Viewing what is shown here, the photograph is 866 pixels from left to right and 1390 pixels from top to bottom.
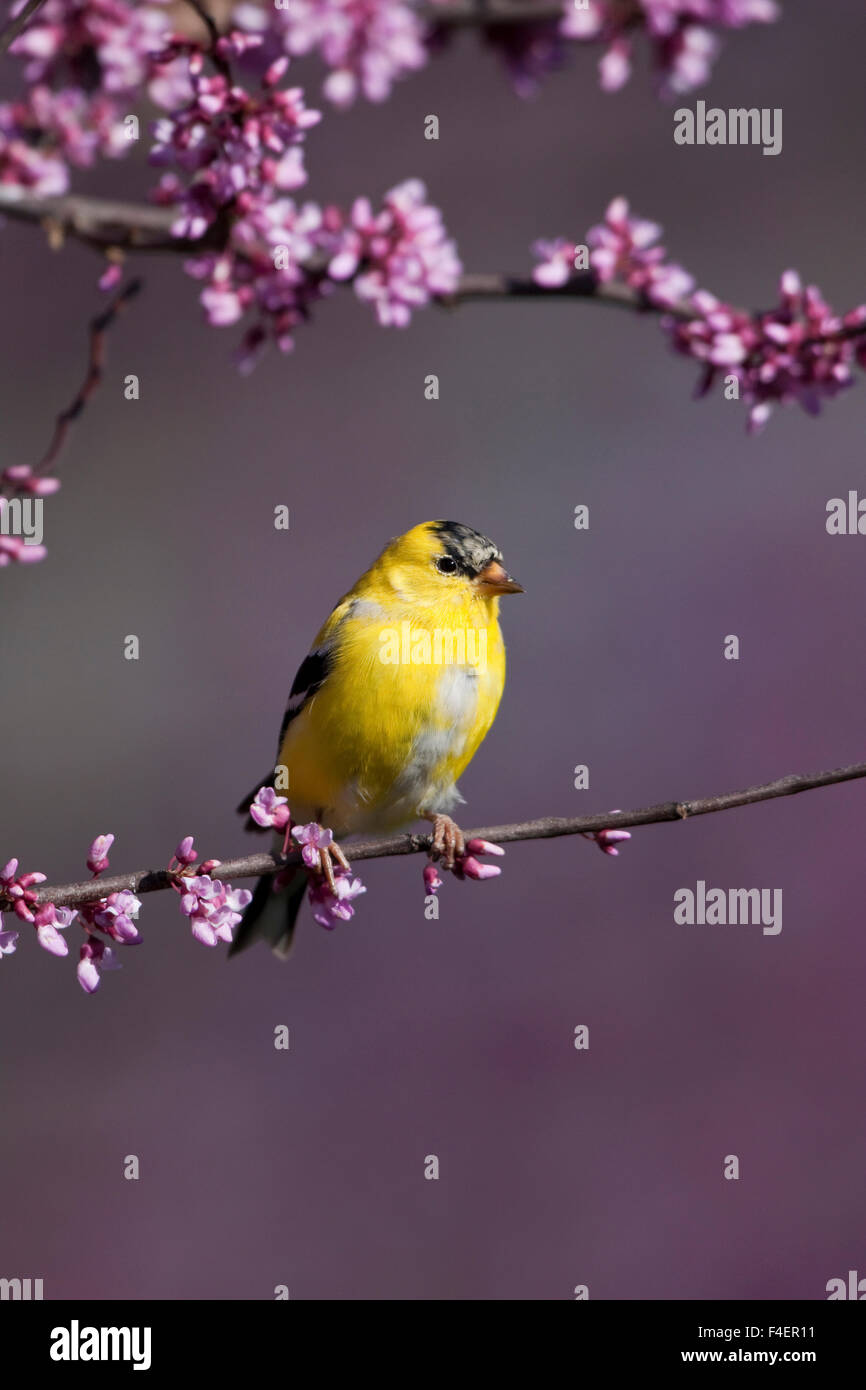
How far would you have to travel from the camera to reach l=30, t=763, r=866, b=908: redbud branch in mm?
1779

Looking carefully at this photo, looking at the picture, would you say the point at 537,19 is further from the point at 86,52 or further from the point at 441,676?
the point at 441,676

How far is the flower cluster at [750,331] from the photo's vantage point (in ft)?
7.00

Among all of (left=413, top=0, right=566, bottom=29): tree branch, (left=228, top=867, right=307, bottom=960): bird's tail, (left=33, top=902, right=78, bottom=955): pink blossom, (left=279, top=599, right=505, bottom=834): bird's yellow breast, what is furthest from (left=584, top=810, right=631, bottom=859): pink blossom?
(left=228, top=867, right=307, bottom=960): bird's tail

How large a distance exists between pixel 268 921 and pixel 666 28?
7.16 ft

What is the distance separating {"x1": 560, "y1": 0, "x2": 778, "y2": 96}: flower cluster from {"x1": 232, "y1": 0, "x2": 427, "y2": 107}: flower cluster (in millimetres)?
236

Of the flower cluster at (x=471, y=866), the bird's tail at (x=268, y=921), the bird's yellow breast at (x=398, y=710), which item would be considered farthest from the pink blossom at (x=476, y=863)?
the bird's tail at (x=268, y=921)

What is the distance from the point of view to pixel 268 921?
10.8 feet

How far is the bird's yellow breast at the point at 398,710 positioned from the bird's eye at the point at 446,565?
80mm

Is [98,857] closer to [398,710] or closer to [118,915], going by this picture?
[118,915]

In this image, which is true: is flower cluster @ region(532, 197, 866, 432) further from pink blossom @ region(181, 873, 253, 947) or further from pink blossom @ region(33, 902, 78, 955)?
pink blossom @ region(33, 902, 78, 955)

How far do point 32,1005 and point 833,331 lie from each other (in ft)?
14.9

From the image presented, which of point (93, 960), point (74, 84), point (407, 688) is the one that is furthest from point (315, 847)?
point (74, 84)

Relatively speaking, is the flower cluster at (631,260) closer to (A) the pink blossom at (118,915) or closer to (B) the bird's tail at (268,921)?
(A) the pink blossom at (118,915)

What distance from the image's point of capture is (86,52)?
93.3 inches
